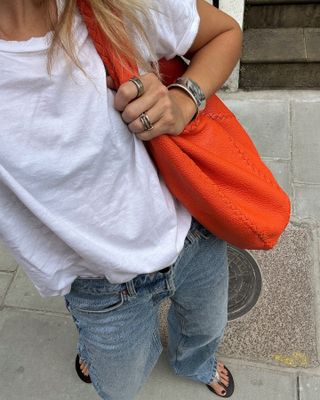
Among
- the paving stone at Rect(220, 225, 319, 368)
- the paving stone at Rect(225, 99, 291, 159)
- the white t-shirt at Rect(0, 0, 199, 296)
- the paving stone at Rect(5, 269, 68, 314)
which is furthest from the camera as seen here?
the paving stone at Rect(225, 99, 291, 159)

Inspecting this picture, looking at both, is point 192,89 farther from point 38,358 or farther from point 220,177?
point 38,358

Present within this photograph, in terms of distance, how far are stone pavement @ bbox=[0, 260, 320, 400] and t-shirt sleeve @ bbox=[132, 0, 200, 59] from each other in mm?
1547

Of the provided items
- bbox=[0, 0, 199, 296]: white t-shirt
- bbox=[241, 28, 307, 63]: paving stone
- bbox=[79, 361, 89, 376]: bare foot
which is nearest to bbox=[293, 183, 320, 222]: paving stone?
bbox=[241, 28, 307, 63]: paving stone

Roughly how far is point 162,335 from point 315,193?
1.29 metres

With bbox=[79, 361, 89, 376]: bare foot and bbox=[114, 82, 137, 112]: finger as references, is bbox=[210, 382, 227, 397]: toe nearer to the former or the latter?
bbox=[79, 361, 89, 376]: bare foot

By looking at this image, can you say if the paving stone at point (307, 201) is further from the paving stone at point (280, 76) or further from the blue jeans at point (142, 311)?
the blue jeans at point (142, 311)

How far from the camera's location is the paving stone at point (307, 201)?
2.67 m

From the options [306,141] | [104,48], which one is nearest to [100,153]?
[104,48]

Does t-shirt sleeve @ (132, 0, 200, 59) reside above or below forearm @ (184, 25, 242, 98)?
above

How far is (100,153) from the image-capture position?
2.84 ft

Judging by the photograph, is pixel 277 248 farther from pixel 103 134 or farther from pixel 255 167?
pixel 103 134

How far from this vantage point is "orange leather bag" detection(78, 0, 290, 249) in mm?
983

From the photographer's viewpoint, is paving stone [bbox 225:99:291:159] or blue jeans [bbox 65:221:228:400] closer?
blue jeans [bbox 65:221:228:400]

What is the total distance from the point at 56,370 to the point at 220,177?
61.8 inches
